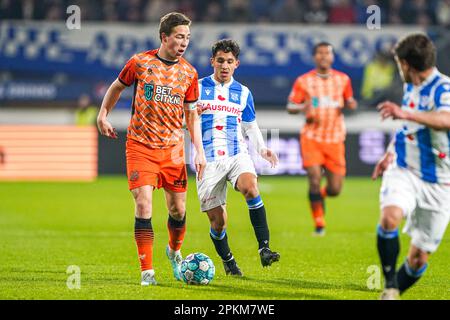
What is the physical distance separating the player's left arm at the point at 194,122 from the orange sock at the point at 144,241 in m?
0.79

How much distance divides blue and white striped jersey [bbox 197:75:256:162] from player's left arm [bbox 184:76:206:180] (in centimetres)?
38

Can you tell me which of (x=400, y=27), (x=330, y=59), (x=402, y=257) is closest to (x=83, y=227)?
(x=330, y=59)

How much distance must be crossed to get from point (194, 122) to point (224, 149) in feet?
1.75

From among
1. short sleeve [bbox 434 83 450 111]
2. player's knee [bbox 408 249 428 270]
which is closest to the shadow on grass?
player's knee [bbox 408 249 428 270]

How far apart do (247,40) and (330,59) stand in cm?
1090

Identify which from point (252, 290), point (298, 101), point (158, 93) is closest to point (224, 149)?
point (158, 93)

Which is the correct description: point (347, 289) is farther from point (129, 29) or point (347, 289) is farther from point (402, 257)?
point (129, 29)

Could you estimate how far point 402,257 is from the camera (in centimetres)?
1116

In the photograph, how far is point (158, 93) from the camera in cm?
873

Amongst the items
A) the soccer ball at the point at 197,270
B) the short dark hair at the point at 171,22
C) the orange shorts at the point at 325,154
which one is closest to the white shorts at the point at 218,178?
the soccer ball at the point at 197,270

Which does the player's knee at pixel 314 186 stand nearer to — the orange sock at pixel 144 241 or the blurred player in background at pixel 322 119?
the blurred player in background at pixel 322 119

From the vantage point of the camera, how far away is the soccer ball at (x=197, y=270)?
8578 mm

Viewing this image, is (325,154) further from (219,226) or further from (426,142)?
(426,142)

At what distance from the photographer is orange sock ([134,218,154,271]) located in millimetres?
8477
